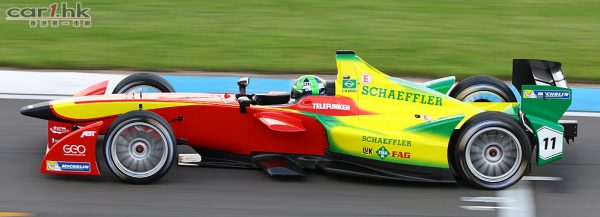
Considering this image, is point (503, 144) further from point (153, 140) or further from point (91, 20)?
point (91, 20)

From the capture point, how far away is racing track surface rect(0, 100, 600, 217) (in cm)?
728

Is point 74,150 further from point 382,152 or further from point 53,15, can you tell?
point 53,15

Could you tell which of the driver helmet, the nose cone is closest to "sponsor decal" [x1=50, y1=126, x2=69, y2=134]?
the nose cone

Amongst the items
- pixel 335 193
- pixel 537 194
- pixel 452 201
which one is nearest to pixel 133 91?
pixel 335 193

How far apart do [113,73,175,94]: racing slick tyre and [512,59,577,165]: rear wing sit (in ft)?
10.8

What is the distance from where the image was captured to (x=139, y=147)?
7.70m

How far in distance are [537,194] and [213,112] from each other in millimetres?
2750

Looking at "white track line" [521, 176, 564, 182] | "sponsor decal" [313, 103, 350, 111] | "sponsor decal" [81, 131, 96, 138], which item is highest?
"sponsor decal" [313, 103, 350, 111]

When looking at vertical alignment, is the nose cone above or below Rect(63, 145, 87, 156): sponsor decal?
above

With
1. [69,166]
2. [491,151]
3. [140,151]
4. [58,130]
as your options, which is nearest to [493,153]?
[491,151]

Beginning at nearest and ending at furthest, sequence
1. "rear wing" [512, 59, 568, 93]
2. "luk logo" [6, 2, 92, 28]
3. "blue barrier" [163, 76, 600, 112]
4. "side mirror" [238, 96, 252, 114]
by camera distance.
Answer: "side mirror" [238, 96, 252, 114], "rear wing" [512, 59, 568, 93], "blue barrier" [163, 76, 600, 112], "luk logo" [6, 2, 92, 28]

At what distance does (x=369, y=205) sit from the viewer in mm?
7453

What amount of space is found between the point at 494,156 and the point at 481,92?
1.44 m

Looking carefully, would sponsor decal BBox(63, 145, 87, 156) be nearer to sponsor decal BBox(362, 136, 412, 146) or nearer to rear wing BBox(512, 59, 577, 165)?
sponsor decal BBox(362, 136, 412, 146)
